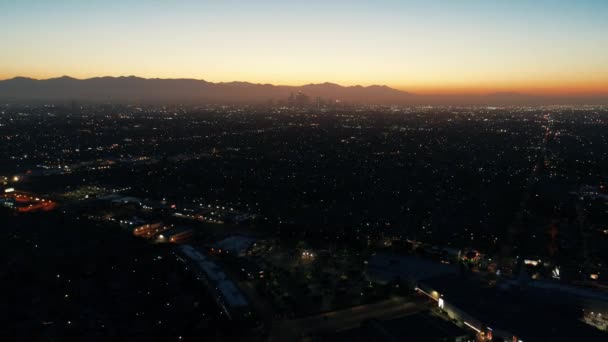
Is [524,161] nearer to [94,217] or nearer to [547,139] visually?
[547,139]

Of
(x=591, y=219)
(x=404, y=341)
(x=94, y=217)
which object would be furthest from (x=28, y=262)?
(x=591, y=219)

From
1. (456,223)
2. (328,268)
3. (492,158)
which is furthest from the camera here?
(492,158)

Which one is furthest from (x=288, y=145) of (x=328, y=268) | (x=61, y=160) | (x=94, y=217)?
(x=328, y=268)

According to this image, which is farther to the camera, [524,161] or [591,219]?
[524,161]

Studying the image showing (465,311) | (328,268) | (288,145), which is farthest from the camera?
(288,145)

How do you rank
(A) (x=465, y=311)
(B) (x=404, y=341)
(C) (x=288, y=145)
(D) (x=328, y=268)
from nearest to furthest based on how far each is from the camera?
(B) (x=404, y=341) → (A) (x=465, y=311) → (D) (x=328, y=268) → (C) (x=288, y=145)

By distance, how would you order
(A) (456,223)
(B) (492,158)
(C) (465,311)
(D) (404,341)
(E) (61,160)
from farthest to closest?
(B) (492,158) → (E) (61,160) → (A) (456,223) → (C) (465,311) → (D) (404,341)

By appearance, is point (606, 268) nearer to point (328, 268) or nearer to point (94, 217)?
point (328, 268)

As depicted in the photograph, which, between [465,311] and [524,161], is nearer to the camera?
[465,311]

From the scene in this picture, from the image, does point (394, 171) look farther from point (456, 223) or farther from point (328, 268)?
point (328, 268)
